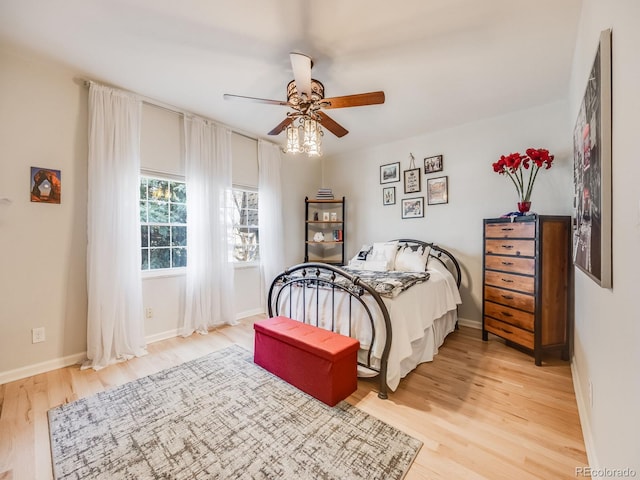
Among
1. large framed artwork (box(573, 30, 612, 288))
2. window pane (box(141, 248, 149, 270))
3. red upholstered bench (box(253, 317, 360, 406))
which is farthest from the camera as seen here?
window pane (box(141, 248, 149, 270))

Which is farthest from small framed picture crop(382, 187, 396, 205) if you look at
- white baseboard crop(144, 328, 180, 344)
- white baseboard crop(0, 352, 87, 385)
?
white baseboard crop(0, 352, 87, 385)

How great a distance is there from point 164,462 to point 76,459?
1.59ft

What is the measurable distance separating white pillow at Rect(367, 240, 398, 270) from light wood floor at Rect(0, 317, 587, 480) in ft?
3.78

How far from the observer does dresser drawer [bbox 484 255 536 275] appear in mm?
2555

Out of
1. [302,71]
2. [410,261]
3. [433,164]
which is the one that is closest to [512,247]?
[410,261]

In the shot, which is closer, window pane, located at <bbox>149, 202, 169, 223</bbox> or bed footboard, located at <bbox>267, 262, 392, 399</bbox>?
bed footboard, located at <bbox>267, 262, 392, 399</bbox>

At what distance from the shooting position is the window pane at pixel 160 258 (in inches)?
124

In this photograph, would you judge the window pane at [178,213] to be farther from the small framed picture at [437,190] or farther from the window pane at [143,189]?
the small framed picture at [437,190]

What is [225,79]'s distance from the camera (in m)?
2.54

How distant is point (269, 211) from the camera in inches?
163

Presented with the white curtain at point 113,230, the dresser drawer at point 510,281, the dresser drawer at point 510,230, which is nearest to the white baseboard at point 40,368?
the white curtain at point 113,230

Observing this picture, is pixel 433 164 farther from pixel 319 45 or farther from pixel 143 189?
pixel 143 189

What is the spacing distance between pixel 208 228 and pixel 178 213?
16.5 inches

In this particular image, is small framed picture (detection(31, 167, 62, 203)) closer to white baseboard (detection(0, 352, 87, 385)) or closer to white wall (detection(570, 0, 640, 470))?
white baseboard (detection(0, 352, 87, 385))
